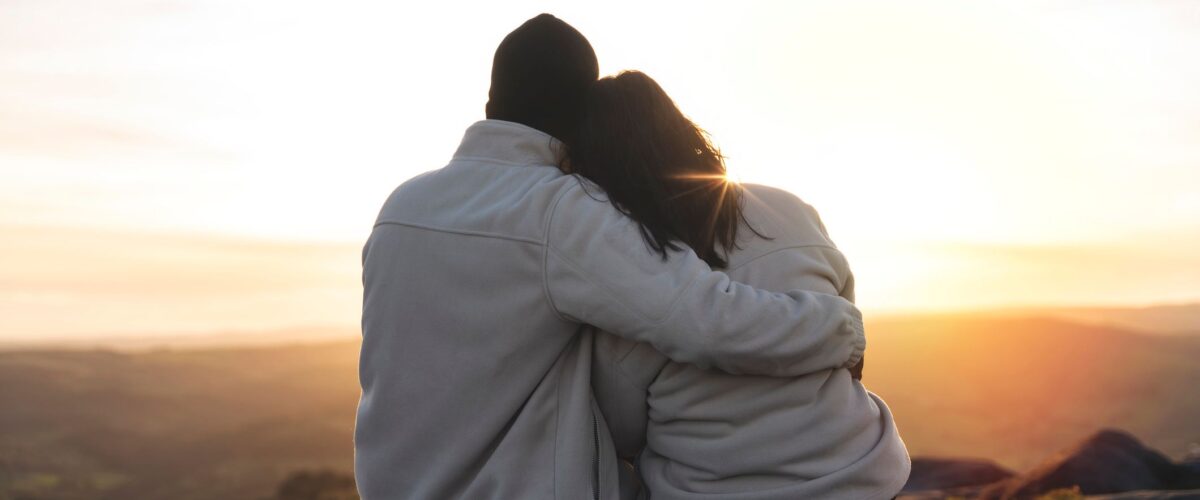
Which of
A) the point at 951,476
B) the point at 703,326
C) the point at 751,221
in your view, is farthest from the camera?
the point at 951,476

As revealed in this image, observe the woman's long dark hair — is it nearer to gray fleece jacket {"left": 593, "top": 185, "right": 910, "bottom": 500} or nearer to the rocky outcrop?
gray fleece jacket {"left": 593, "top": 185, "right": 910, "bottom": 500}

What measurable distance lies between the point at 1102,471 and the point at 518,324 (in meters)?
7.85

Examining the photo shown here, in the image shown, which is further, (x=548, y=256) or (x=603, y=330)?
(x=603, y=330)

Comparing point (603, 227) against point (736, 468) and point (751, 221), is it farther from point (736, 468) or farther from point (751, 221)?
point (736, 468)

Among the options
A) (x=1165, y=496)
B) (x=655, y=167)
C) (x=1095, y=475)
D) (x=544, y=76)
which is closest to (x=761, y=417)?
(x=655, y=167)

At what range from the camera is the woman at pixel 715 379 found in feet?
7.63

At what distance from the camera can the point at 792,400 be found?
2340 millimetres

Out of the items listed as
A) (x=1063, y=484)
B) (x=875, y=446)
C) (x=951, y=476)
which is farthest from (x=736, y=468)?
(x=951, y=476)

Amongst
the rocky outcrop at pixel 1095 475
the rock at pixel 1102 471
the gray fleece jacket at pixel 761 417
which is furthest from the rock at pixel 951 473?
the gray fleece jacket at pixel 761 417

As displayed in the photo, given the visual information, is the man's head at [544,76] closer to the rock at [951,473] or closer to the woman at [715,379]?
the woman at [715,379]

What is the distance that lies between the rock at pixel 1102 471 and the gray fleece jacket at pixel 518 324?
6.69 m

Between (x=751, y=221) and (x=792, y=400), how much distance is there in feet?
1.44

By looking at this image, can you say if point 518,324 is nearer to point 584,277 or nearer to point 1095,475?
point 584,277

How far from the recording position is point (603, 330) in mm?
2412
